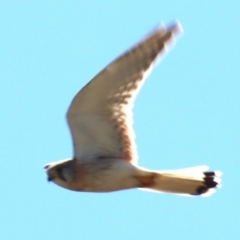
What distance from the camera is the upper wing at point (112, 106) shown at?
874cm

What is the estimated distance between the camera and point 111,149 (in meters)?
9.55

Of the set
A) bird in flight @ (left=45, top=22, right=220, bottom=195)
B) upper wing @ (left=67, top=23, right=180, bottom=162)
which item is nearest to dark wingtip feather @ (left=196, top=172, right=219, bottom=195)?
bird in flight @ (left=45, top=22, right=220, bottom=195)

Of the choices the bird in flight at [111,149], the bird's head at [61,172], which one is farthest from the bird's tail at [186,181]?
the bird's head at [61,172]

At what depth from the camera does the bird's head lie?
9.45 meters

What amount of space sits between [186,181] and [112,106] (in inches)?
42.5

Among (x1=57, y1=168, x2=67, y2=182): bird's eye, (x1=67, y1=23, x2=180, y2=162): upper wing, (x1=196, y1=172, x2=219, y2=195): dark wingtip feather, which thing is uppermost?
(x1=67, y1=23, x2=180, y2=162): upper wing

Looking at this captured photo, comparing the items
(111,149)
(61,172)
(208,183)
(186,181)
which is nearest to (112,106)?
(111,149)

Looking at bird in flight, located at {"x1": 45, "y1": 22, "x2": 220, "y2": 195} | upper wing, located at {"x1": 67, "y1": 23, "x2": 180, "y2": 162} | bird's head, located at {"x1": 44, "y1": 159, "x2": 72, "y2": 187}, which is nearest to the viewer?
upper wing, located at {"x1": 67, "y1": 23, "x2": 180, "y2": 162}

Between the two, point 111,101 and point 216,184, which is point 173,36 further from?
point 216,184

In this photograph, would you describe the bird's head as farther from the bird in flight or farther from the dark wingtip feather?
the dark wingtip feather

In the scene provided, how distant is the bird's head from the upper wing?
15cm

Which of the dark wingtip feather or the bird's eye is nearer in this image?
the bird's eye

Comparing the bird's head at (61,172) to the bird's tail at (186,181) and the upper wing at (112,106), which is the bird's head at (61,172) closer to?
the upper wing at (112,106)

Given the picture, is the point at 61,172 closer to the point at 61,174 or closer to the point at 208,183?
the point at 61,174
